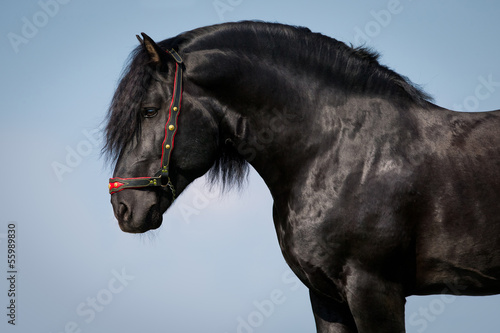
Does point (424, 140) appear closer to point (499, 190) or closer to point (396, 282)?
point (499, 190)

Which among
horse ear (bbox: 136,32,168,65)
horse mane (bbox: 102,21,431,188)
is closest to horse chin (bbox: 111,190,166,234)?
horse mane (bbox: 102,21,431,188)

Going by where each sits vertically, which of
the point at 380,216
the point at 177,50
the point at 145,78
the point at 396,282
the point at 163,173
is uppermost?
the point at 177,50

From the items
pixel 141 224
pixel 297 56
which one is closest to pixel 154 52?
pixel 297 56

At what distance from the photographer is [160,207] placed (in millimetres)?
3016

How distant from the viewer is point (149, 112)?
9.79ft

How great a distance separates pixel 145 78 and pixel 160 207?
0.73 meters

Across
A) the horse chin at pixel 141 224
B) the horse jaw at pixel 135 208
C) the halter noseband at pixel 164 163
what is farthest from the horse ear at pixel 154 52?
the horse chin at pixel 141 224

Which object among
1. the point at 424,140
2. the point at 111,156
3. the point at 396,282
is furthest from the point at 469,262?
the point at 111,156

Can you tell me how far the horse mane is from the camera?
9.91 feet

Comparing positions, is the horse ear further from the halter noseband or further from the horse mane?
the halter noseband

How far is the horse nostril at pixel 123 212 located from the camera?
9.66ft

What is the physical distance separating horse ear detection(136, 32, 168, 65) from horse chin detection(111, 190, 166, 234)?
0.74 metres

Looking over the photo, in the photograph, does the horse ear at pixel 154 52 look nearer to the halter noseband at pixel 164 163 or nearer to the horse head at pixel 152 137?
the horse head at pixel 152 137

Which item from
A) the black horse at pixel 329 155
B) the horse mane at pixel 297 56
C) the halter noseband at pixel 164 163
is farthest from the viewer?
the horse mane at pixel 297 56
